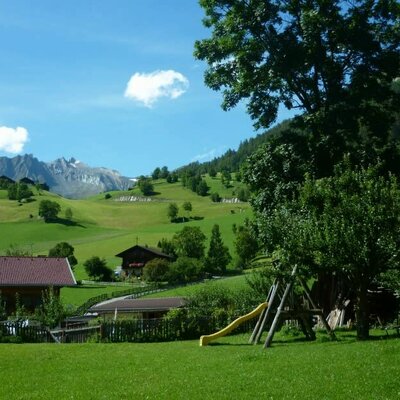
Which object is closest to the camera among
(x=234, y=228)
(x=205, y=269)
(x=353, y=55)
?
(x=353, y=55)

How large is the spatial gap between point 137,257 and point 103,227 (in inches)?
2288

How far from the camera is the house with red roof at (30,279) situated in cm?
5666

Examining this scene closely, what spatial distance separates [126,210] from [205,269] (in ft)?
324

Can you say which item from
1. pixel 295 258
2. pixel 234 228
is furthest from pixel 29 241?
pixel 295 258

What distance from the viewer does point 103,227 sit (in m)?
172

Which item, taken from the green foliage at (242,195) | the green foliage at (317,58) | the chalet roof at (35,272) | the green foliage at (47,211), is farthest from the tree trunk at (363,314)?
the green foliage at (242,195)

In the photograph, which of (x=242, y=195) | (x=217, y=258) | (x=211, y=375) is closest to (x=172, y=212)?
(x=242, y=195)

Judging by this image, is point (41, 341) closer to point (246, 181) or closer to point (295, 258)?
point (246, 181)

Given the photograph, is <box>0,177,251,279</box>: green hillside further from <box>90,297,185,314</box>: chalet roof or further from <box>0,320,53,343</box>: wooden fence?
<box>0,320,53,343</box>: wooden fence

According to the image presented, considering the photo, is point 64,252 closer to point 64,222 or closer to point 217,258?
point 217,258

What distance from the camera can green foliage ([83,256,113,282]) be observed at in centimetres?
A: 10706

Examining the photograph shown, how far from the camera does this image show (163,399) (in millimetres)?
10109

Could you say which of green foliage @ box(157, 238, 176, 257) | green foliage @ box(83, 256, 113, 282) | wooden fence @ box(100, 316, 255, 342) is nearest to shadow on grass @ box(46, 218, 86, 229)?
green foliage @ box(157, 238, 176, 257)

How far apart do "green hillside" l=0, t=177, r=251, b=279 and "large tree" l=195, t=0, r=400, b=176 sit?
8586 centimetres
